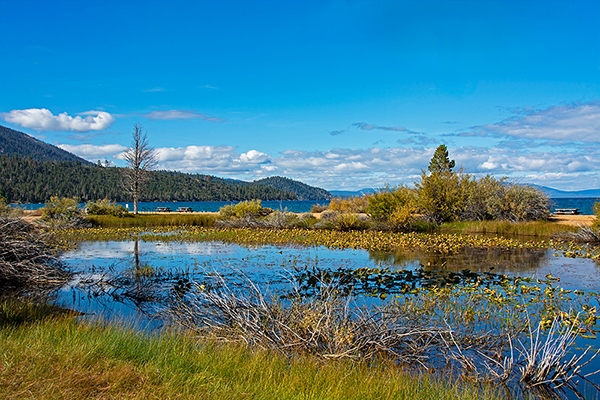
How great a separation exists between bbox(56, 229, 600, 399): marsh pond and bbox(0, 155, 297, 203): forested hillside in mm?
77622

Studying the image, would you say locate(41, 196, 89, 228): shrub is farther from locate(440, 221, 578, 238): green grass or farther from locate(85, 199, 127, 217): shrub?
locate(440, 221, 578, 238): green grass

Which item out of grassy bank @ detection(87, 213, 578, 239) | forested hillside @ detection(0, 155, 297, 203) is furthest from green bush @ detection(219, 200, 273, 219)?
forested hillside @ detection(0, 155, 297, 203)

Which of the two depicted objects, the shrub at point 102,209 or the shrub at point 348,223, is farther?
the shrub at point 102,209

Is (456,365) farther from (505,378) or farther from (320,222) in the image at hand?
(320,222)

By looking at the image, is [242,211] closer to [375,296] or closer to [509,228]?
[509,228]

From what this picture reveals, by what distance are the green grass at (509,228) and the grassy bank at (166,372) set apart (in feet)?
72.8

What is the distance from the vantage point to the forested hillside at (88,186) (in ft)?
351

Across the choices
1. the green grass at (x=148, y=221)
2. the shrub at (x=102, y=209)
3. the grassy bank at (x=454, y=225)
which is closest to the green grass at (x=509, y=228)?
the grassy bank at (x=454, y=225)

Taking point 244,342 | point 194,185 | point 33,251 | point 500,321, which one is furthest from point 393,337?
point 194,185

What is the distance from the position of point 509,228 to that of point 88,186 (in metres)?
127

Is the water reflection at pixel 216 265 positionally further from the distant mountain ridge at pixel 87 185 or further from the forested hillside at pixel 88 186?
the distant mountain ridge at pixel 87 185

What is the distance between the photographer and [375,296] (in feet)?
30.1

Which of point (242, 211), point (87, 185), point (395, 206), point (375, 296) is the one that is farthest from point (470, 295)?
point (87, 185)

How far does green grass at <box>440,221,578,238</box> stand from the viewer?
23047 millimetres
